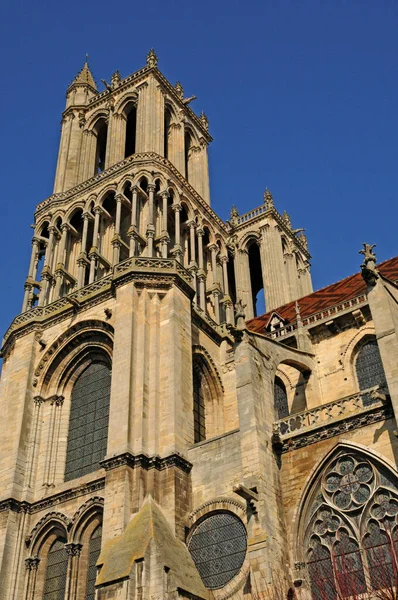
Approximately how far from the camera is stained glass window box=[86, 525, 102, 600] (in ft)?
57.3

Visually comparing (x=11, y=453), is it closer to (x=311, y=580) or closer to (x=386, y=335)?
(x=311, y=580)

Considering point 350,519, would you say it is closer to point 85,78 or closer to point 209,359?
point 209,359

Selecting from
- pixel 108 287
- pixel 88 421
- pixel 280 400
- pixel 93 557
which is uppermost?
pixel 108 287

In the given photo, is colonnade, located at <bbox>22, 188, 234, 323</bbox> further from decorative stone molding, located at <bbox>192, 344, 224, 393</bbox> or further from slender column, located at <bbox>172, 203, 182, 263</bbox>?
decorative stone molding, located at <bbox>192, 344, 224, 393</bbox>

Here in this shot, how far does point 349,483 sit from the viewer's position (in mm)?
15453

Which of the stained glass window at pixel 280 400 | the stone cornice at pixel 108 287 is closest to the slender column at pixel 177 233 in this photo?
the stone cornice at pixel 108 287

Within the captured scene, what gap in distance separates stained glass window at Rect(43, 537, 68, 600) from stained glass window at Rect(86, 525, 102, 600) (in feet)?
2.31

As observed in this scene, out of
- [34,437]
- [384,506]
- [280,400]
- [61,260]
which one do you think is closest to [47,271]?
[61,260]

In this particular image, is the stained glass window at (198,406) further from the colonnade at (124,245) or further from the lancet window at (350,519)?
the lancet window at (350,519)

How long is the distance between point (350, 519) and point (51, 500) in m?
7.94

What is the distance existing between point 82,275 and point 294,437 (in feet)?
33.1

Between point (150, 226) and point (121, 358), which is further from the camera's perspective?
point (150, 226)

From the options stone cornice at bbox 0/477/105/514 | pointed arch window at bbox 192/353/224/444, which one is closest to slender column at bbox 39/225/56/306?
pointed arch window at bbox 192/353/224/444

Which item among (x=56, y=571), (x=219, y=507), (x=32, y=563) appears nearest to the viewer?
(x=219, y=507)
